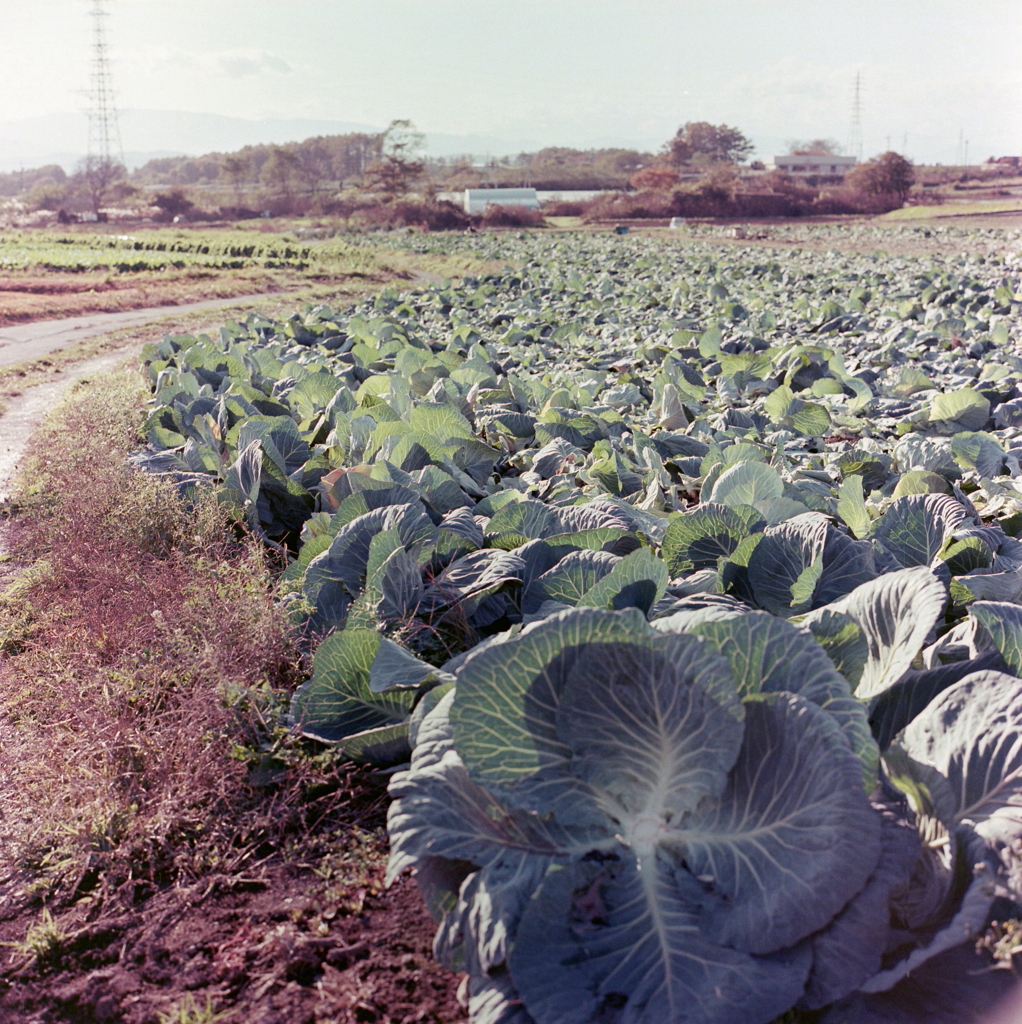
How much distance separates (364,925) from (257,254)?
1415 inches

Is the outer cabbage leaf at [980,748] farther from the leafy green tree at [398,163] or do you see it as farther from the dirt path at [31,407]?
the leafy green tree at [398,163]

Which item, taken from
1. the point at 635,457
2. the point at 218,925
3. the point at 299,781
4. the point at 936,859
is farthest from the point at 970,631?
the point at 635,457

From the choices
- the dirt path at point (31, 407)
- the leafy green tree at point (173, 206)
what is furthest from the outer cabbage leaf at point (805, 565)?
the leafy green tree at point (173, 206)

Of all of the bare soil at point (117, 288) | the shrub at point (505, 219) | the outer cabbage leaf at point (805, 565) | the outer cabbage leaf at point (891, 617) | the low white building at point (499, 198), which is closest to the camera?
the outer cabbage leaf at point (891, 617)

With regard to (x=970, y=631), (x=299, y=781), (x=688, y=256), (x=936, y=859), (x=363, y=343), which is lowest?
(x=299, y=781)

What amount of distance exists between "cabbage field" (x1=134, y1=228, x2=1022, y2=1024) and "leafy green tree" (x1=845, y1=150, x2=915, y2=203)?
53.2 meters

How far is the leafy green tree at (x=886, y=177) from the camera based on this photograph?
165 feet

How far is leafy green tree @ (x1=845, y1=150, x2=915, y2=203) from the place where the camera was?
50438mm

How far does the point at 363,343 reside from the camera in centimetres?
915

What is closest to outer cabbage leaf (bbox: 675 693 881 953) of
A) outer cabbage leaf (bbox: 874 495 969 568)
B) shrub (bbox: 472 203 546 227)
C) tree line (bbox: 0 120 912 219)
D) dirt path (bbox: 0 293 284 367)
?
outer cabbage leaf (bbox: 874 495 969 568)

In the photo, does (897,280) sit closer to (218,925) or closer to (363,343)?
(363,343)

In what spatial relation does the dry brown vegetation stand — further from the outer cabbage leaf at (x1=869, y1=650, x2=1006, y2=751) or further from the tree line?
the tree line

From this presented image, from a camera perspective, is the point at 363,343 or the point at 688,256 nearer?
the point at 363,343

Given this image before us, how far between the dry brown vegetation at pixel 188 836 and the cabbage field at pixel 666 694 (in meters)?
0.20
